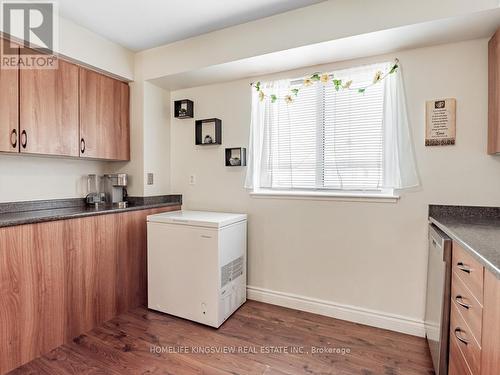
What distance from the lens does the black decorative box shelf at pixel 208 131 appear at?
2723 millimetres

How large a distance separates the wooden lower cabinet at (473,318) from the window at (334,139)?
3.03 feet

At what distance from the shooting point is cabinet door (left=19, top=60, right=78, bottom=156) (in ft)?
6.50

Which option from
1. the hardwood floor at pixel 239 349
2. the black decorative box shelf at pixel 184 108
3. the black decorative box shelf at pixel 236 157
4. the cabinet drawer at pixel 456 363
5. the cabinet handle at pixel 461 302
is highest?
the black decorative box shelf at pixel 184 108

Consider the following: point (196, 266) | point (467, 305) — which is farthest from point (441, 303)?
point (196, 266)

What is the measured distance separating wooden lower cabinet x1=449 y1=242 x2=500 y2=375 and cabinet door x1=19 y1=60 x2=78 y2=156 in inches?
109

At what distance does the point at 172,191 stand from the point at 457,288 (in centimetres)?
261

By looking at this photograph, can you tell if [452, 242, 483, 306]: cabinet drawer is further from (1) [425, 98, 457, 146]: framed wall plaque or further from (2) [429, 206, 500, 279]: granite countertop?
(1) [425, 98, 457, 146]: framed wall plaque

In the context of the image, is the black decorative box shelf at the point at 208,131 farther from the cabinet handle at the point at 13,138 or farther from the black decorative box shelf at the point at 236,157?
the cabinet handle at the point at 13,138

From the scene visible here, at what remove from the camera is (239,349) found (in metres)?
1.87

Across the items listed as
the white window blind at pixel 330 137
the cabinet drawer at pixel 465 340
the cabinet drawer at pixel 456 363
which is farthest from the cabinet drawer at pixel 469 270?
the white window blind at pixel 330 137

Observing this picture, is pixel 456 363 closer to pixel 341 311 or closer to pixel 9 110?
pixel 341 311

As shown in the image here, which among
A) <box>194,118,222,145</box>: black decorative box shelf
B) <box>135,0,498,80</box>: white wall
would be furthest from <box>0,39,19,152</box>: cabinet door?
<box>194,118,222,145</box>: black decorative box shelf

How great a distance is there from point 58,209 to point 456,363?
290 cm

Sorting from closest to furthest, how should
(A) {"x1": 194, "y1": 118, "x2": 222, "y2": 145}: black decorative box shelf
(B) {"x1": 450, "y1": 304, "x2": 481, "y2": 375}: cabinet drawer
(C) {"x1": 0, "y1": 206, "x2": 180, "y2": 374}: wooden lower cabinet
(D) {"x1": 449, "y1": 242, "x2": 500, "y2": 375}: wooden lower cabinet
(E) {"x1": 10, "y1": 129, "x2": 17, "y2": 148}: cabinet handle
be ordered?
(D) {"x1": 449, "y1": 242, "x2": 500, "y2": 375}: wooden lower cabinet → (B) {"x1": 450, "y1": 304, "x2": 481, "y2": 375}: cabinet drawer → (C) {"x1": 0, "y1": 206, "x2": 180, "y2": 374}: wooden lower cabinet → (E) {"x1": 10, "y1": 129, "x2": 17, "y2": 148}: cabinet handle → (A) {"x1": 194, "y1": 118, "x2": 222, "y2": 145}: black decorative box shelf
